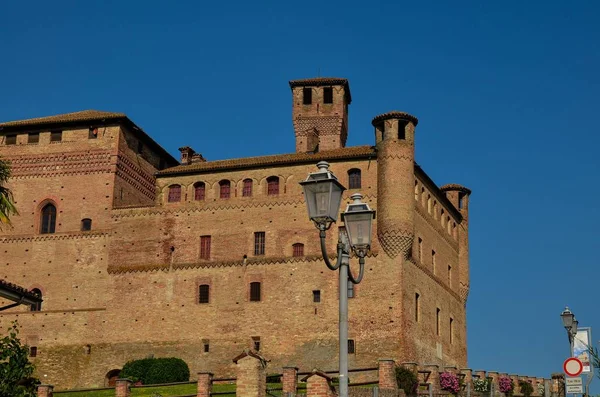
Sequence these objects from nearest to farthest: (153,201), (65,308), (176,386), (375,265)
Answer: (176,386) < (375,265) < (65,308) < (153,201)

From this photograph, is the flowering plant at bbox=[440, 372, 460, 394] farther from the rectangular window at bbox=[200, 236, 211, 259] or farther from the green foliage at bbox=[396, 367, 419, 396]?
the rectangular window at bbox=[200, 236, 211, 259]

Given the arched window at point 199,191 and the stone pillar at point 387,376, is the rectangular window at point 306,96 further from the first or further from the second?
the stone pillar at point 387,376

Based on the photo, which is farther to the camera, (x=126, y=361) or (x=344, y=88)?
(x=344, y=88)

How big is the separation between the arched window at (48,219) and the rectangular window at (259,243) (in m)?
10.6

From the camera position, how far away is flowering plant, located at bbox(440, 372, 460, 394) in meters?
36.9

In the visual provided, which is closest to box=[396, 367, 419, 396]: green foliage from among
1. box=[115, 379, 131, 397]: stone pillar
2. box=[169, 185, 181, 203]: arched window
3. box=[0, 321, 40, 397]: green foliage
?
box=[115, 379, 131, 397]: stone pillar

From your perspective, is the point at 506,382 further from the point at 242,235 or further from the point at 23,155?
the point at 23,155

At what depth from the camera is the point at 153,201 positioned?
5384cm

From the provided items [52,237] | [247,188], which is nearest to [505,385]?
[247,188]

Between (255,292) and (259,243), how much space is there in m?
2.35

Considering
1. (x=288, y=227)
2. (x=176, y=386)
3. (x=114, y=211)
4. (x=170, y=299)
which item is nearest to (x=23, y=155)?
(x=114, y=211)

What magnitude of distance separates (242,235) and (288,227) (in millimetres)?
2350

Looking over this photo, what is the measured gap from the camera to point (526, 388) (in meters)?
42.1

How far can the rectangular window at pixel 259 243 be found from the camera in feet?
157
